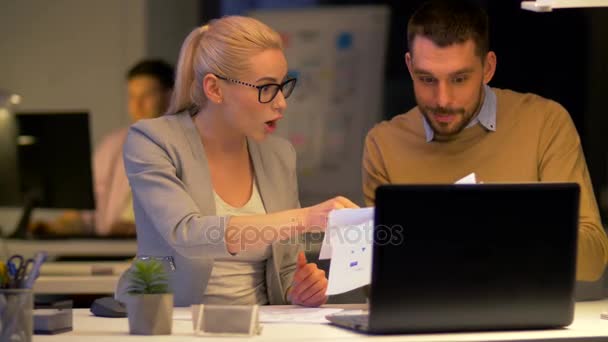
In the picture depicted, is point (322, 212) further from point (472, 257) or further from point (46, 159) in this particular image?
point (46, 159)

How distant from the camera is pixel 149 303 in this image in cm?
202

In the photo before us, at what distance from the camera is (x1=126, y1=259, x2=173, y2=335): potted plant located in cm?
202

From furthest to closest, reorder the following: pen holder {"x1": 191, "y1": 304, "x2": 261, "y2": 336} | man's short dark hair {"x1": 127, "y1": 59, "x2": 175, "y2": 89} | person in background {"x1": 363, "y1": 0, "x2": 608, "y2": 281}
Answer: man's short dark hair {"x1": 127, "y1": 59, "x2": 175, "y2": 89} < person in background {"x1": 363, "y1": 0, "x2": 608, "y2": 281} < pen holder {"x1": 191, "y1": 304, "x2": 261, "y2": 336}

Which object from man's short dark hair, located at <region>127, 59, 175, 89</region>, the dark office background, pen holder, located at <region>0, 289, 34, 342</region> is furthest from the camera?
the dark office background

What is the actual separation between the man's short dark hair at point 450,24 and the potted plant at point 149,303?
1.15 meters

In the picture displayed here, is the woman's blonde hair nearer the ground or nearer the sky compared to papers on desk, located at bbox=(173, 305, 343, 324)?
nearer the sky

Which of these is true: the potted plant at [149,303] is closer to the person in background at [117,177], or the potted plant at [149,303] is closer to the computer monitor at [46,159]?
the computer monitor at [46,159]

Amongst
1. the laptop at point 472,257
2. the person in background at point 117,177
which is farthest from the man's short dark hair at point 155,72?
the laptop at point 472,257

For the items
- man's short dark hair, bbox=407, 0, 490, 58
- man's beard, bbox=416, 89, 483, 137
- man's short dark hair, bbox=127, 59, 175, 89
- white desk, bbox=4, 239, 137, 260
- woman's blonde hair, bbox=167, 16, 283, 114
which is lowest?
white desk, bbox=4, 239, 137, 260

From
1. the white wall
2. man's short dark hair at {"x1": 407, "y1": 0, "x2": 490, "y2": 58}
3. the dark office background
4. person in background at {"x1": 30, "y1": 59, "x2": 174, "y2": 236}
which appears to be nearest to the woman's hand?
man's short dark hair at {"x1": 407, "y1": 0, "x2": 490, "y2": 58}

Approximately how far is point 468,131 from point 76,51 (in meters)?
4.03

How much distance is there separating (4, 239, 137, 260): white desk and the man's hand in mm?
2253

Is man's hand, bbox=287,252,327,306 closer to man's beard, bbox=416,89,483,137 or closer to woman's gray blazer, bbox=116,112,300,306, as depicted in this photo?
woman's gray blazer, bbox=116,112,300,306

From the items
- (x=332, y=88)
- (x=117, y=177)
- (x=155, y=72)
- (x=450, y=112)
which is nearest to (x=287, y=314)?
(x=450, y=112)
